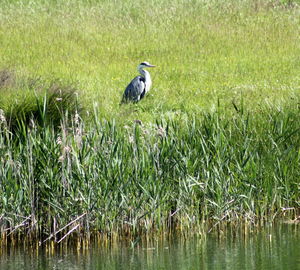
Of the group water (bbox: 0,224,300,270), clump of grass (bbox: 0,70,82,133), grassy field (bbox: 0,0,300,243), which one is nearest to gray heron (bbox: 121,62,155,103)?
grassy field (bbox: 0,0,300,243)

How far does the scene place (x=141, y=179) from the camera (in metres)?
7.46

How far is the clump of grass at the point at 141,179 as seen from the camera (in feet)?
23.9

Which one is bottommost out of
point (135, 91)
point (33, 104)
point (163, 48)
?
point (33, 104)

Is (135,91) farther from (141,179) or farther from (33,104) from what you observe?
(141,179)

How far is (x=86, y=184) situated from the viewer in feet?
23.9

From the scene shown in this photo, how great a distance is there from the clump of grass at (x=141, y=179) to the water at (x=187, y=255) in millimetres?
201

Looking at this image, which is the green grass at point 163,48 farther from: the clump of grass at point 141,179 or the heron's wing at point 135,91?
the clump of grass at point 141,179

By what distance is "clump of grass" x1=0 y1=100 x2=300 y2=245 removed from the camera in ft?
23.9

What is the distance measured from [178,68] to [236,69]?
1328mm

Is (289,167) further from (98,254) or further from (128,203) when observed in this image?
(98,254)

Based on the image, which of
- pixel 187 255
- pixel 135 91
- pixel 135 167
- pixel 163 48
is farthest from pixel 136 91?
pixel 187 255

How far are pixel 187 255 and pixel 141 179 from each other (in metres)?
0.94

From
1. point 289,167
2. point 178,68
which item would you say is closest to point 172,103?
point 178,68

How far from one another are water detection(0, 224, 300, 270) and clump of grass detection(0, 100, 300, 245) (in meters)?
0.20
